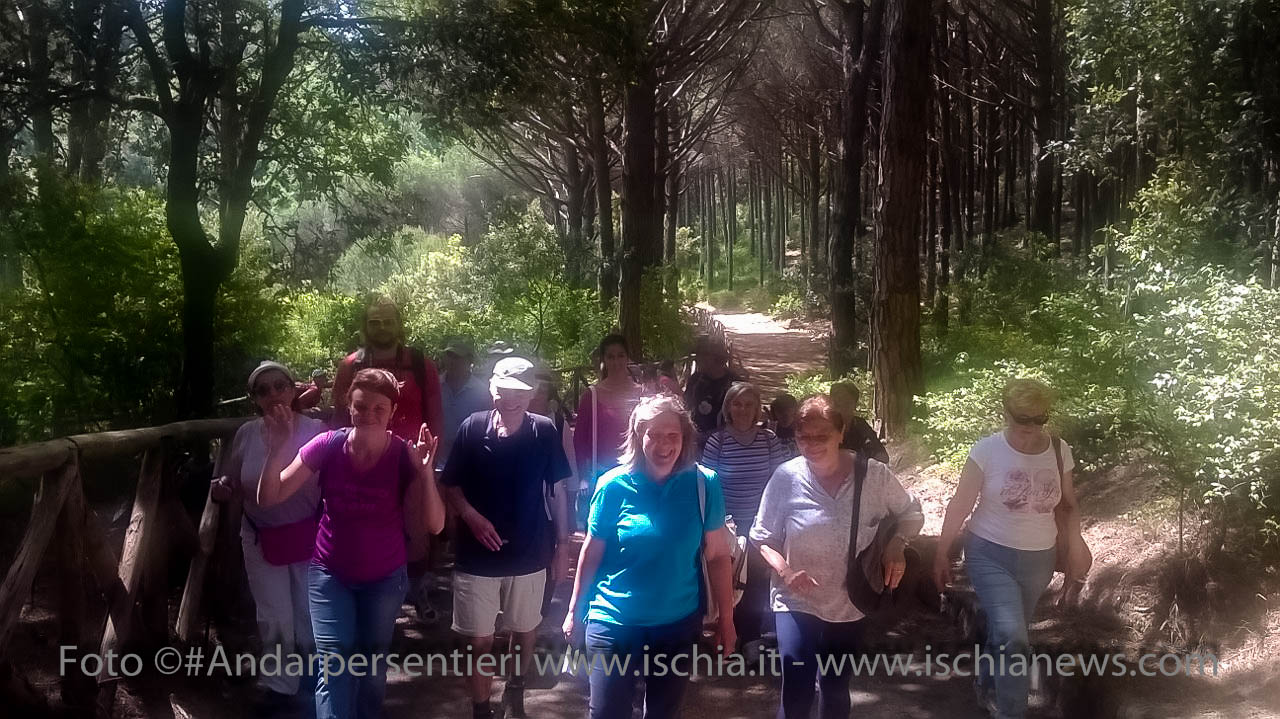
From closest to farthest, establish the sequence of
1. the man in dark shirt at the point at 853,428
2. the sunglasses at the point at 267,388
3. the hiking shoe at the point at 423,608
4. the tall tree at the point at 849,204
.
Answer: the sunglasses at the point at 267,388
the man in dark shirt at the point at 853,428
the hiking shoe at the point at 423,608
the tall tree at the point at 849,204

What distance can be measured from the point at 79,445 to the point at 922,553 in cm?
556

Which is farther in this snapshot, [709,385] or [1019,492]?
[709,385]

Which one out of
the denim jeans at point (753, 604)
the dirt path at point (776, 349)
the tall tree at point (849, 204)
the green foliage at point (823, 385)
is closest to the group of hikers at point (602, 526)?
the denim jeans at point (753, 604)

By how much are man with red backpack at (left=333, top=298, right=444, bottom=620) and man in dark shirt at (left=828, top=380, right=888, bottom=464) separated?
7.44 ft

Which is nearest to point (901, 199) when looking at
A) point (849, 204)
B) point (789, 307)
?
point (849, 204)

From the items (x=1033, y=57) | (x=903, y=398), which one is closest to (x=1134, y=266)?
(x=903, y=398)

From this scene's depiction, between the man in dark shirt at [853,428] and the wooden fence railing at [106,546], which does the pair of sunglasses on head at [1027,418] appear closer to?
the man in dark shirt at [853,428]

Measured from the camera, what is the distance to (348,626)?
4133mm

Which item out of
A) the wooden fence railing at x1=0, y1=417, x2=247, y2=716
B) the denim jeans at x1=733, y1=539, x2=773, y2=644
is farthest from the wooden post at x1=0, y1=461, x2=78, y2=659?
the denim jeans at x1=733, y1=539, x2=773, y2=644

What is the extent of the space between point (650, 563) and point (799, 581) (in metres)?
0.68

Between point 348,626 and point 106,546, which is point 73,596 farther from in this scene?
point 348,626

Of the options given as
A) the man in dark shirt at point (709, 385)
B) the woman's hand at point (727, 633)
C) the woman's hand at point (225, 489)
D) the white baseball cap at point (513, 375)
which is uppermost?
the white baseball cap at point (513, 375)

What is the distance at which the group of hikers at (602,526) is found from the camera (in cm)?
380

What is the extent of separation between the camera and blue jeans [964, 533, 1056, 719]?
4.61 m
